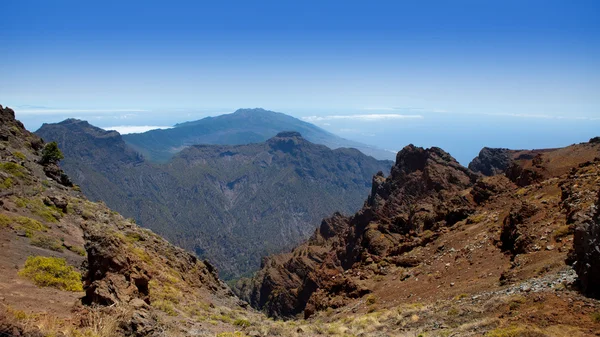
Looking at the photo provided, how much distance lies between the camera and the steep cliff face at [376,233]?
3203cm

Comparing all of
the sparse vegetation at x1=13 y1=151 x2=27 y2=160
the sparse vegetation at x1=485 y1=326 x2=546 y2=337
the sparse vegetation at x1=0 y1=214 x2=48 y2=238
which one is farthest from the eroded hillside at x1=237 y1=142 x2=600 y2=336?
the sparse vegetation at x1=13 y1=151 x2=27 y2=160

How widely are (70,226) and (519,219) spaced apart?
106 feet

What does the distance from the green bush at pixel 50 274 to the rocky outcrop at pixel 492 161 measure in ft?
283

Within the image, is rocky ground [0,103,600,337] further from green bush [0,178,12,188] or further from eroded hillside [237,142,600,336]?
green bush [0,178,12,188]

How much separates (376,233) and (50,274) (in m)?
33.0

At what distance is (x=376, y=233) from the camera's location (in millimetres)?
41906

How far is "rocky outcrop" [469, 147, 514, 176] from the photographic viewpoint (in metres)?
84.1

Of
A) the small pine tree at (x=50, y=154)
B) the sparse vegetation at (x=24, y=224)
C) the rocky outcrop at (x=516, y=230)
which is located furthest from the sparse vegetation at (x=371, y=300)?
the small pine tree at (x=50, y=154)

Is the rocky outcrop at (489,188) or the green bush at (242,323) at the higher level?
the rocky outcrop at (489,188)

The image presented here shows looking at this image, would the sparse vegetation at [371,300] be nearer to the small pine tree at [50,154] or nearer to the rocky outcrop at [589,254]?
the rocky outcrop at [589,254]

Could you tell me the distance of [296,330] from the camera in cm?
1914

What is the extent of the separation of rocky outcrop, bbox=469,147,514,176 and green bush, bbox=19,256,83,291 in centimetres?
8634

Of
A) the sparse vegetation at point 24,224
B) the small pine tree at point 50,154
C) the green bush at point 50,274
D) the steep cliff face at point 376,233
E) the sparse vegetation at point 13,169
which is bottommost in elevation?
the steep cliff face at point 376,233

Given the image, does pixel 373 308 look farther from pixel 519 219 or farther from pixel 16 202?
pixel 16 202
